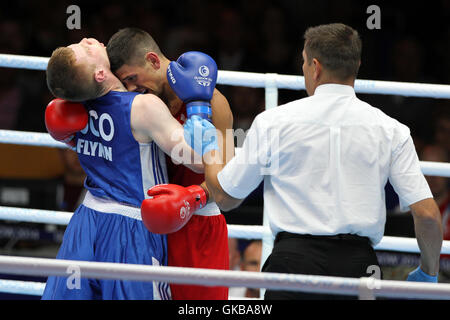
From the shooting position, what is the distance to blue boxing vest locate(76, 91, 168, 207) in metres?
2.02

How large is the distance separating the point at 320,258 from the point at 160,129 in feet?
1.91

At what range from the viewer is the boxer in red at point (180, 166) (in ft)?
6.86

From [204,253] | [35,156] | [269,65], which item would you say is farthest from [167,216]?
[269,65]

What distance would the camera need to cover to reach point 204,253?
6.94 ft

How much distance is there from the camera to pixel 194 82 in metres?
1.98

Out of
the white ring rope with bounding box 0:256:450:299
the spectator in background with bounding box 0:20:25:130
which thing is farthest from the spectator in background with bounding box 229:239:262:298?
the spectator in background with bounding box 0:20:25:130

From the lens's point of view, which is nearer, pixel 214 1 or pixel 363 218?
pixel 363 218

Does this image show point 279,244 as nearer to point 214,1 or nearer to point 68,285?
point 68,285

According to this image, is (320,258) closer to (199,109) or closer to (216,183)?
(216,183)

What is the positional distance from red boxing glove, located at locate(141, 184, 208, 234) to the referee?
159mm

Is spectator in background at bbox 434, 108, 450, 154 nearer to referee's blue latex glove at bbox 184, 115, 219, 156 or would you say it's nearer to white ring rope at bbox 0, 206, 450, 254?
white ring rope at bbox 0, 206, 450, 254

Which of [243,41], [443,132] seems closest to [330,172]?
[443,132]

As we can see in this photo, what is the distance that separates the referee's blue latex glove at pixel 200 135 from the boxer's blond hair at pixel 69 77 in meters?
0.33
